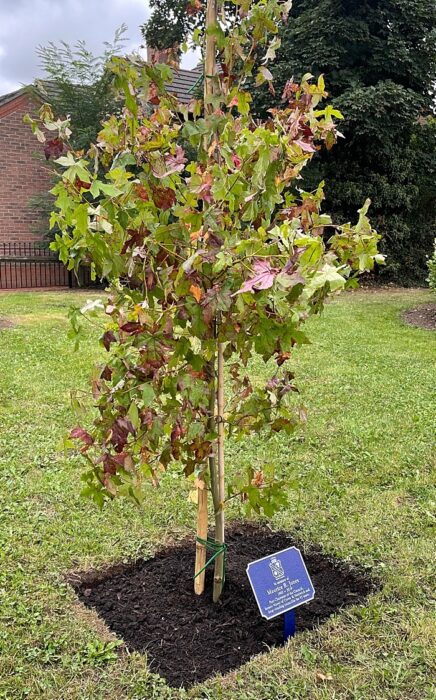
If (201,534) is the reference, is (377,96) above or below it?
above

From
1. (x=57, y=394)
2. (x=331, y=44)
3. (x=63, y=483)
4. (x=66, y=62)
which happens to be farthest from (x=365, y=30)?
(x=63, y=483)

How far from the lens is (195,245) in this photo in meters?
1.87

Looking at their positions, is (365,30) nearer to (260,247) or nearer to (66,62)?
(66,62)

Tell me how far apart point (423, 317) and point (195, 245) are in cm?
813

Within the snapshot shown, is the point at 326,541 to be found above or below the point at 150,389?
below

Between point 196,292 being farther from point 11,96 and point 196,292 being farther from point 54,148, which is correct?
point 11,96

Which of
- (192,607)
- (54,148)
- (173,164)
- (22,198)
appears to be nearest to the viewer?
(173,164)

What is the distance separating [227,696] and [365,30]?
12.6 metres

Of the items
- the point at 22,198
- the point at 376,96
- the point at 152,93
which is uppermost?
the point at 376,96

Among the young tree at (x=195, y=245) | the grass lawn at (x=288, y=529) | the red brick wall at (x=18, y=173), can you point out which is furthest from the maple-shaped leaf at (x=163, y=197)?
the red brick wall at (x=18, y=173)

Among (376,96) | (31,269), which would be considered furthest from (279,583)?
(31,269)

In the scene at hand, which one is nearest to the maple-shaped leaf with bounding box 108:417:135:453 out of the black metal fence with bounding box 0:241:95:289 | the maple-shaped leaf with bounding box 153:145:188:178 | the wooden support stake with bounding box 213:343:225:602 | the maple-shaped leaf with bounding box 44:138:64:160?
the wooden support stake with bounding box 213:343:225:602

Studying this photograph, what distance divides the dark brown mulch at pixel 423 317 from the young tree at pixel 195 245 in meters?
6.96

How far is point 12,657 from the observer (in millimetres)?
2146
